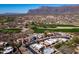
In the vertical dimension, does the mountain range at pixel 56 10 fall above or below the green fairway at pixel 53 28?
above

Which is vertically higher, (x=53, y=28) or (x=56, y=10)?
(x=56, y=10)

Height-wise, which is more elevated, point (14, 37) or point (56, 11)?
point (56, 11)

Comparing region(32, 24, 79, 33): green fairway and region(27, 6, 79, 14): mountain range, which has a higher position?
region(27, 6, 79, 14): mountain range
